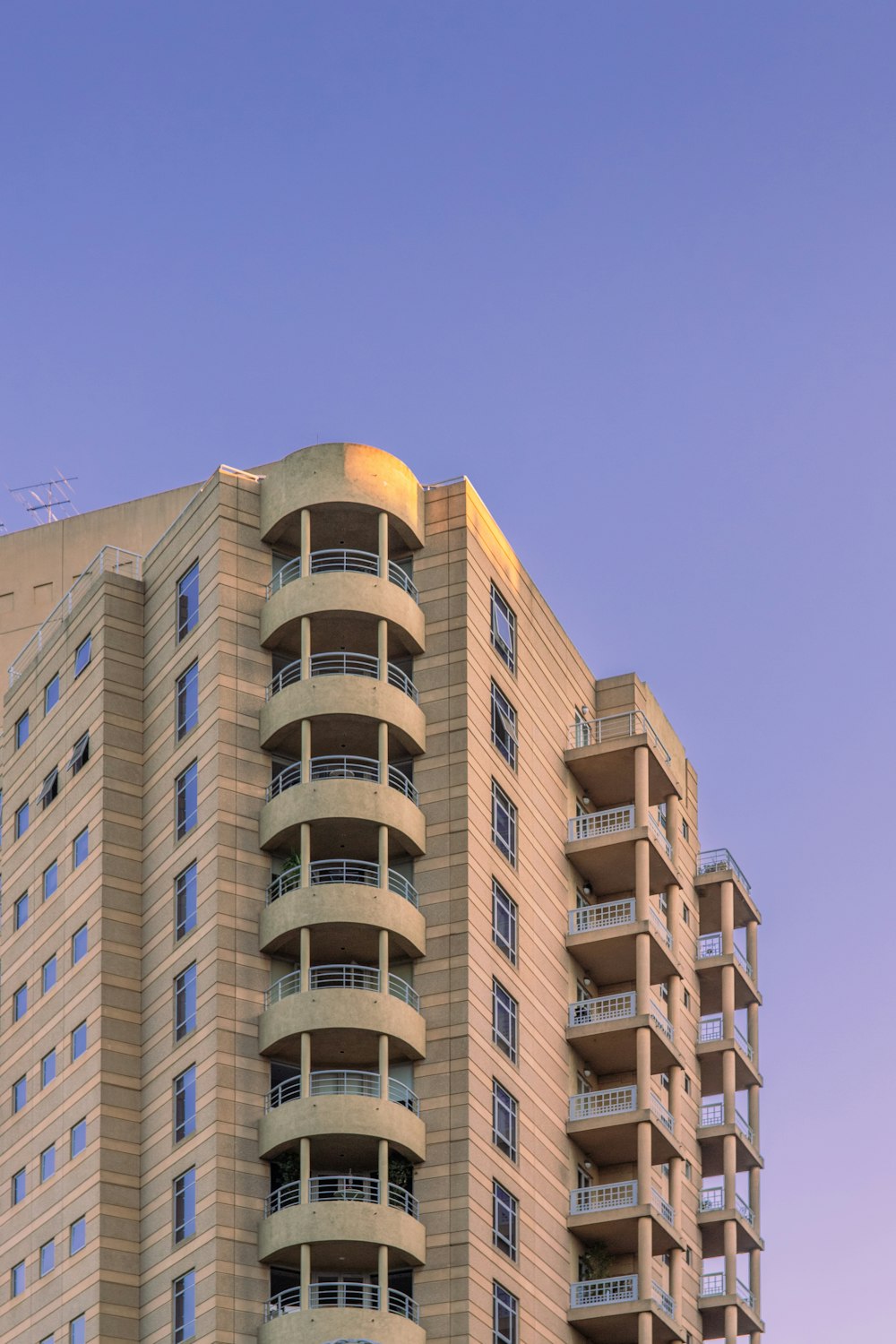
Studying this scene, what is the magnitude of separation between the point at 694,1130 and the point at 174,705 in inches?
1215

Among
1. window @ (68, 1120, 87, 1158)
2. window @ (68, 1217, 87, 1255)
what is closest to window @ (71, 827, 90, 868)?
window @ (68, 1120, 87, 1158)

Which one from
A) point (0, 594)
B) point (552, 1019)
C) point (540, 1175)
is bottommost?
point (540, 1175)

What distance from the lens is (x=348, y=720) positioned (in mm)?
90562

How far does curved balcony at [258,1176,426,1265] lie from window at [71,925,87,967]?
552 inches

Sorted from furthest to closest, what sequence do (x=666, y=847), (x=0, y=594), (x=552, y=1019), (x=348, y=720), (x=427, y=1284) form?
(x=0, y=594) → (x=666, y=847) → (x=552, y=1019) → (x=348, y=720) → (x=427, y=1284)

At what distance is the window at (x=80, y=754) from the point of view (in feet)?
319

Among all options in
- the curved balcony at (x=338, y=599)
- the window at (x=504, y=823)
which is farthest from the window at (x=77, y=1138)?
the curved balcony at (x=338, y=599)

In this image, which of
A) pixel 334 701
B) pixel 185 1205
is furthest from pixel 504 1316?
pixel 334 701

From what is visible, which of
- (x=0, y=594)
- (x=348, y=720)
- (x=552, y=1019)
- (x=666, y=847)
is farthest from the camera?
(x=0, y=594)

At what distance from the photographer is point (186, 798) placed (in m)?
92.1

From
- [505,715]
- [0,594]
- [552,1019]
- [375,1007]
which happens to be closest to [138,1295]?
[375,1007]

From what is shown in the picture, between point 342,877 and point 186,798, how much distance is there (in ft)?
21.5

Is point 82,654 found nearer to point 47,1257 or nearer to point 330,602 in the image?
point 330,602

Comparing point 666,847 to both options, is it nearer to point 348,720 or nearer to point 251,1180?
point 348,720
